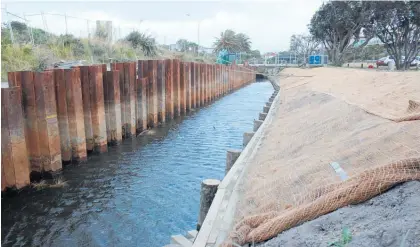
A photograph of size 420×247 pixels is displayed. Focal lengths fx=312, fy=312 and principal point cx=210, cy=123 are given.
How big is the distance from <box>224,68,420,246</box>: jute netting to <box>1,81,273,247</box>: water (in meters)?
1.86

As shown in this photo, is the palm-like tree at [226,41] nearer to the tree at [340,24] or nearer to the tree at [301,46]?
the tree at [301,46]

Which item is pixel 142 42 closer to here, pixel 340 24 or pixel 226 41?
pixel 340 24

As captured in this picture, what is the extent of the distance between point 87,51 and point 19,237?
14.5m

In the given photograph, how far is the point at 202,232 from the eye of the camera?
3.25 m

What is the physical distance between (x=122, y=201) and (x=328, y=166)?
4121 mm

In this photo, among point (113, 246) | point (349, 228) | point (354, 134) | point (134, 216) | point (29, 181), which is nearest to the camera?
point (349, 228)

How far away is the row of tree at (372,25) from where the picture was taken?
26234 mm

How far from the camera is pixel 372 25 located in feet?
96.3

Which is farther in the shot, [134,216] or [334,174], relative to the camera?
[134,216]

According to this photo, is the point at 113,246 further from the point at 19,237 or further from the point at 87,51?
the point at 87,51

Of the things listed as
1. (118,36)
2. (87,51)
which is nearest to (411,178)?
(87,51)

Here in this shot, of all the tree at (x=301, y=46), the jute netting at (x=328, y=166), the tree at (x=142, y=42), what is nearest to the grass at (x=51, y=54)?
the tree at (x=142, y=42)

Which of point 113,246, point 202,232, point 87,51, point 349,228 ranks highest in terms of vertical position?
point 87,51

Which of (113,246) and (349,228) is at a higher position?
(349,228)
